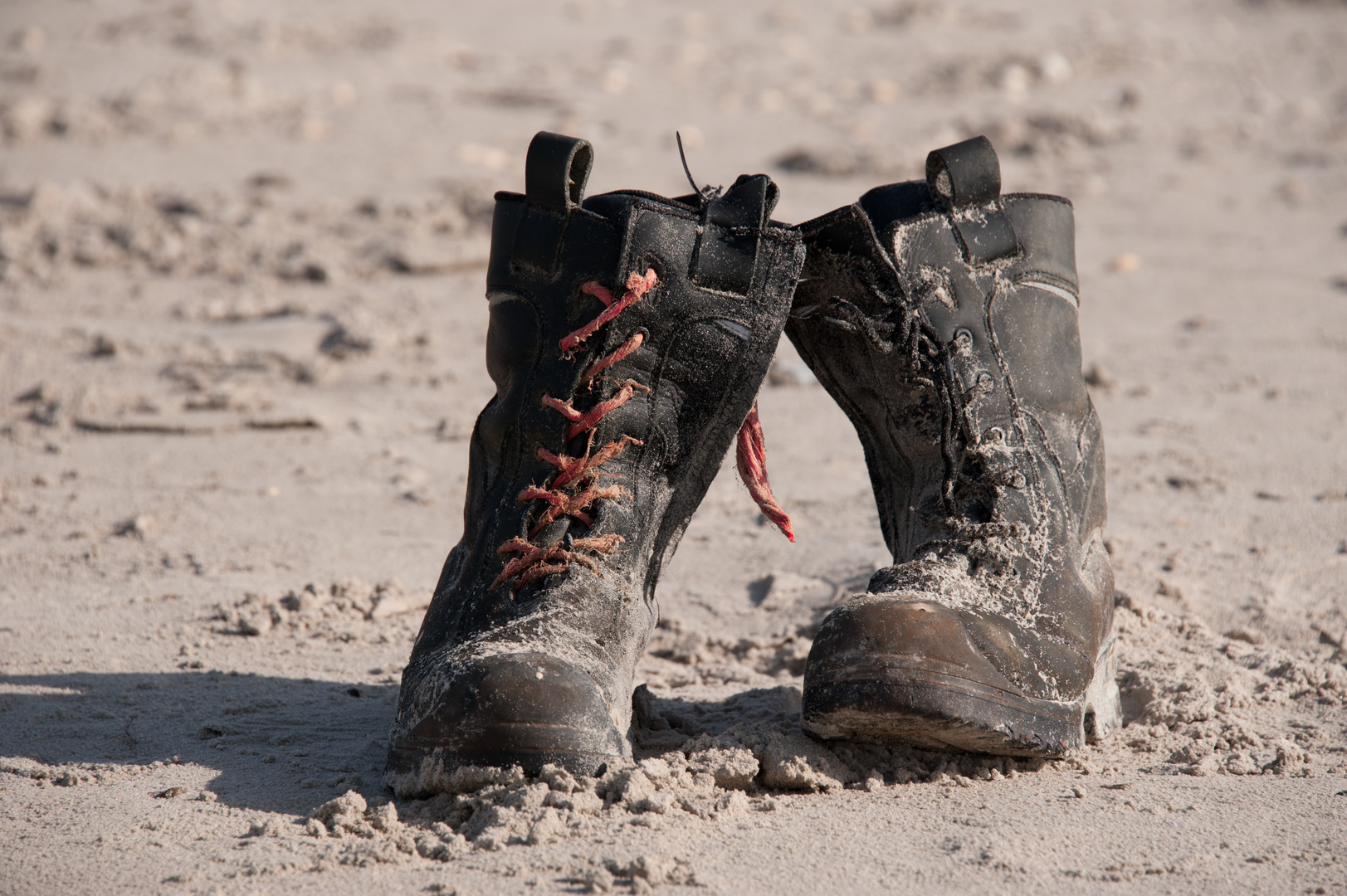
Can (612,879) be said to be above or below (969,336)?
below

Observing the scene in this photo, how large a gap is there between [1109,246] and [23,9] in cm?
767

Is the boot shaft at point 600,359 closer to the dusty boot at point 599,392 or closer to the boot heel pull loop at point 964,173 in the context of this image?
the dusty boot at point 599,392

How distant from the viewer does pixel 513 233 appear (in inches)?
77.7

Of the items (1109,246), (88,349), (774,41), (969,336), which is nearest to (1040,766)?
(969,336)

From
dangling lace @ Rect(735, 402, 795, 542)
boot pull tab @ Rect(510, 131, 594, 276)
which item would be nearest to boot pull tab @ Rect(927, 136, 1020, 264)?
dangling lace @ Rect(735, 402, 795, 542)

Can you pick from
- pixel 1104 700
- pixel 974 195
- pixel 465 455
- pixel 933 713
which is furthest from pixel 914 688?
pixel 465 455

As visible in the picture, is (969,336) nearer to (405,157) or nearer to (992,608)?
(992,608)

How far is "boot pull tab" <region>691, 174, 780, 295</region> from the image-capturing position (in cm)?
194

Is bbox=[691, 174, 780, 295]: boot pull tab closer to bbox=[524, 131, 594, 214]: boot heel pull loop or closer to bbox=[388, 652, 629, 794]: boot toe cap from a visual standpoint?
bbox=[524, 131, 594, 214]: boot heel pull loop

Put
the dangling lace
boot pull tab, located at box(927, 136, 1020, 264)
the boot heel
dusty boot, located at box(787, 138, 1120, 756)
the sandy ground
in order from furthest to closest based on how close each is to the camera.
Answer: the dangling lace < boot pull tab, located at box(927, 136, 1020, 264) < the boot heel < dusty boot, located at box(787, 138, 1120, 756) < the sandy ground

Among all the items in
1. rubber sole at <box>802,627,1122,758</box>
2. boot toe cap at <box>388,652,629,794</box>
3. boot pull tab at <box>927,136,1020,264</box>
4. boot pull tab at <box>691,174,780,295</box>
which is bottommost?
boot toe cap at <box>388,652,629,794</box>

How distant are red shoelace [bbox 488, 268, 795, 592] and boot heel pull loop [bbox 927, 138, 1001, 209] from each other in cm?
54

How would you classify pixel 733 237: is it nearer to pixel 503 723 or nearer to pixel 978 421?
pixel 978 421

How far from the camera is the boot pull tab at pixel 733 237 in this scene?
76.2 inches
